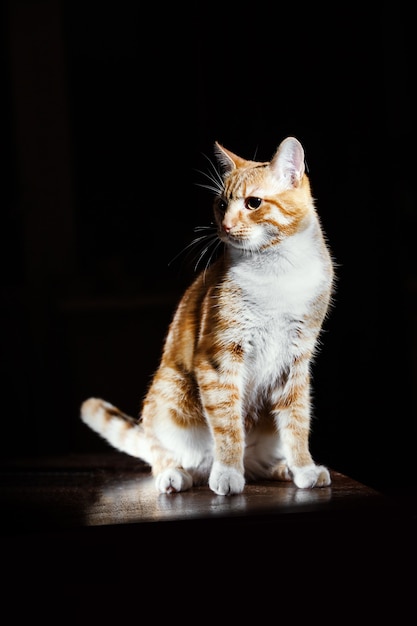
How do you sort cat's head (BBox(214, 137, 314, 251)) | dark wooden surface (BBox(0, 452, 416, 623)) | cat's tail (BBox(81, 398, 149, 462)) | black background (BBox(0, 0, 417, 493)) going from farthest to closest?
black background (BBox(0, 0, 417, 493)) → cat's tail (BBox(81, 398, 149, 462)) → cat's head (BBox(214, 137, 314, 251)) → dark wooden surface (BBox(0, 452, 416, 623))

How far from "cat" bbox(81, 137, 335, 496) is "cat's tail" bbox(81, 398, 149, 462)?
0.13 m

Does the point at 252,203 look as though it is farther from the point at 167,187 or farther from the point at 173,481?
the point at 167,187

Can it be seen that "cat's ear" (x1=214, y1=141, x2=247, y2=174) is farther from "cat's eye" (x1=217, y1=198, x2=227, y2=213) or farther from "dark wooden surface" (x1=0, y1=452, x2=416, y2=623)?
"dark wooden surface" (x1=0, y1=452, x2=416, y2=623)

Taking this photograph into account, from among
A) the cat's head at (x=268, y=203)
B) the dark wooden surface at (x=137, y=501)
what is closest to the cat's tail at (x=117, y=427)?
the dark wooden surface at (x=137, y=501)

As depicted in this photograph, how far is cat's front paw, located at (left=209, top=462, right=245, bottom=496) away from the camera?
1.13 m

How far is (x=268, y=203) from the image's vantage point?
3.72 ft

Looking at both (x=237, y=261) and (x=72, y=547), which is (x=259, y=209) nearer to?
(x=237, y=261)

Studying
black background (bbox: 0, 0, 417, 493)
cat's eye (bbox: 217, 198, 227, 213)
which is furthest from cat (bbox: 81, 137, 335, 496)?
black background (bbox: 0, 0, 417, 493)

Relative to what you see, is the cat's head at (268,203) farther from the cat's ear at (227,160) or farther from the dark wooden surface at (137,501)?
the dark wooden surface at (137,501)

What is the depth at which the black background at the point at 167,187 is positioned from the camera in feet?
5.18

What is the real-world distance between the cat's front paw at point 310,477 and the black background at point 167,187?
45 centimetres

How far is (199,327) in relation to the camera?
1.23 metres

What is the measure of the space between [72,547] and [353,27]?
3.87ft

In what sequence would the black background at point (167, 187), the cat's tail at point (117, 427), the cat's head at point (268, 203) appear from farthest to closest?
the black background at point (167, 187) < the cat's tail at point (117, 427) < the cat's head at point (268, 203)
